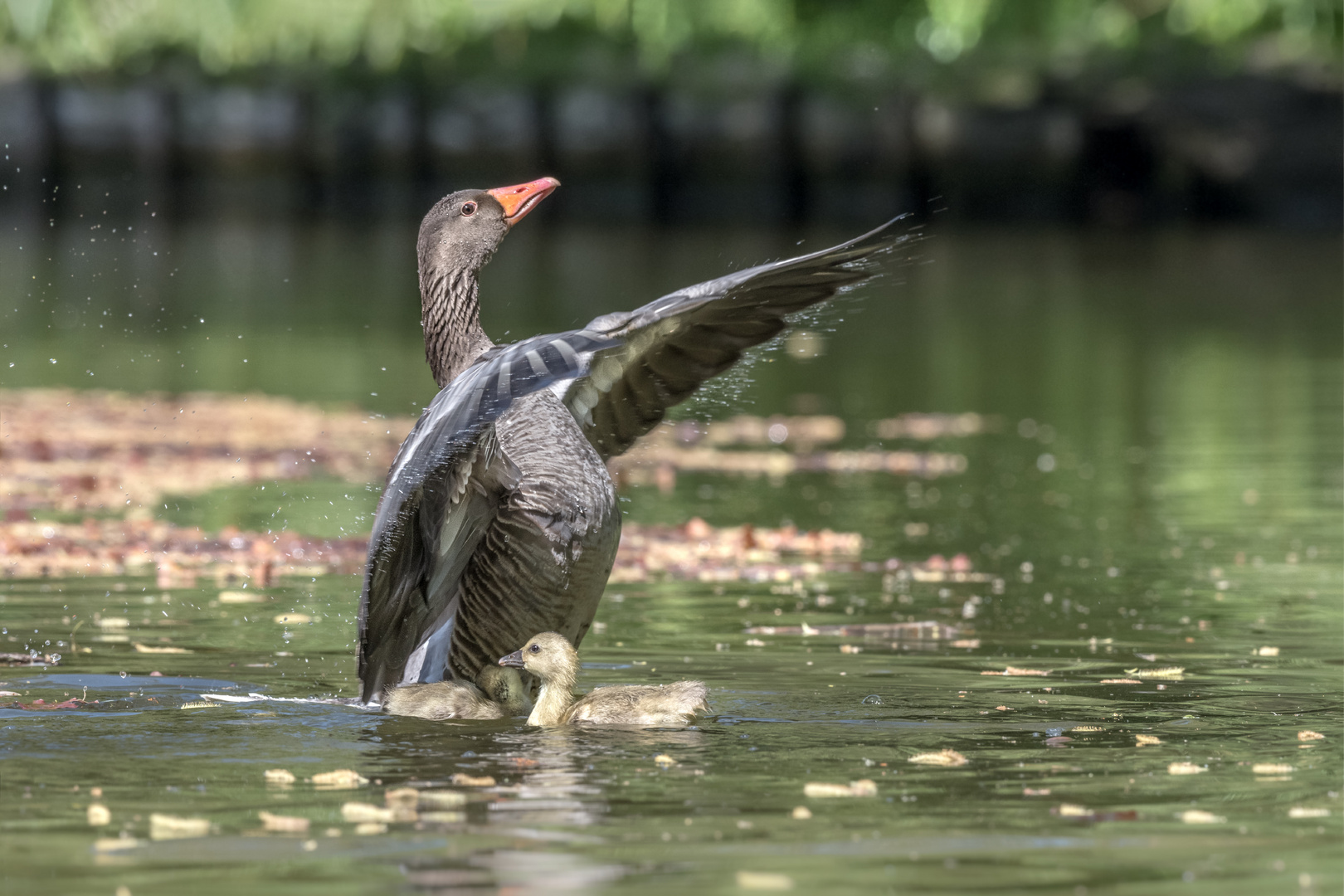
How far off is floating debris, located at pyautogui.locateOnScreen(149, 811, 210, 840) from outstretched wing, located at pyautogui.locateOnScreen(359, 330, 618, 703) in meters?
1.33

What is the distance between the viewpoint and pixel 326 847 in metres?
5.30

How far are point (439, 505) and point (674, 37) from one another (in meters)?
38.8

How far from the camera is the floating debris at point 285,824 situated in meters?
5.46

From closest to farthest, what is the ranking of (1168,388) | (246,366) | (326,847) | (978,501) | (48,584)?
(326,847)
(48,584)
(978,501)
(1168,388)
(246,366)

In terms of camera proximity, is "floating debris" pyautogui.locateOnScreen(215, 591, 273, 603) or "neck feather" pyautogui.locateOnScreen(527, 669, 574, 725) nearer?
"neck feather" pyautogui.locateOnScreen(527, 669, 574, 725)

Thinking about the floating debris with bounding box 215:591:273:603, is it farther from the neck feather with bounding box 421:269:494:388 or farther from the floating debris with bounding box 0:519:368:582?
the neck feather with bounding box 421:269:494:388

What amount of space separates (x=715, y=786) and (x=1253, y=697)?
Result: 210cm

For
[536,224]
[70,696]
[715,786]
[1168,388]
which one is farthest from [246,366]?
[536,224]

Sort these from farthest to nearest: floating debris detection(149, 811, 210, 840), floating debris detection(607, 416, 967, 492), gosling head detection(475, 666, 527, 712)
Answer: floating debris detection(607, 416, 967, 492)
gosling head detection(475, 666, 527, 712)
floating debris detection(149, 811, 210, 840)

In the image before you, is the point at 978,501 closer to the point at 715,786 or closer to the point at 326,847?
the point at 715,786

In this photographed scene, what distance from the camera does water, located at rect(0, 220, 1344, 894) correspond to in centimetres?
522

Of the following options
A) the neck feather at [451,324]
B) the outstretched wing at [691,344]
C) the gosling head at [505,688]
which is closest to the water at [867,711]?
the gosling head at [505,688]

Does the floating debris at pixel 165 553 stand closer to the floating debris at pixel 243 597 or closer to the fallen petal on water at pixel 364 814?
the floating debris at pixel 243 597

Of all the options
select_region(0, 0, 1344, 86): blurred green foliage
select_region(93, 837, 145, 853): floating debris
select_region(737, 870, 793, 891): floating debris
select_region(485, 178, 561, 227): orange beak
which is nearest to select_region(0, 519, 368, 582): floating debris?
select_region(485, 178, 561, 227): orange beak
